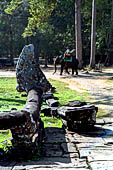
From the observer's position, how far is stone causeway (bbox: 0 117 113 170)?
3.58m

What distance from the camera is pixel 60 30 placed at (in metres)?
34.3

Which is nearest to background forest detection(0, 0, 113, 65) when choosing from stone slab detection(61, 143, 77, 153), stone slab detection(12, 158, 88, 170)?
stone slab detection(61, 143, 77, 153)

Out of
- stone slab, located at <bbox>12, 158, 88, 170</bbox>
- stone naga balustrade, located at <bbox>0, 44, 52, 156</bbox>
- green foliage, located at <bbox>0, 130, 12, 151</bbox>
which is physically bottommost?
green foliage, located at <bbox>0, 130, 12, 151</bbox>

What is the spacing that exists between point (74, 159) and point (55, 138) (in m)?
1.09

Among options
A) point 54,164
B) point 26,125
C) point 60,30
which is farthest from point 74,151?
point 60,30

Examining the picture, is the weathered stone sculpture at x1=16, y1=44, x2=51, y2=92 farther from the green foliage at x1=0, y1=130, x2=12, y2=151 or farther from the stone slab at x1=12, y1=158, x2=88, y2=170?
the stone slab at x1=12, y1=158, x2=88, y2=170

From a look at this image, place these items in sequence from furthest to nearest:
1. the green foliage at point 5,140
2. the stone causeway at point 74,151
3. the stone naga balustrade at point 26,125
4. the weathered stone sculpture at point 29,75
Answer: the weathered stone sculpture at point 29,75, the green foliage at point 5,140, the stone naga balustrade at point 26,125, the stone causeway at point 74,151

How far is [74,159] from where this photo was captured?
3900 millimetres

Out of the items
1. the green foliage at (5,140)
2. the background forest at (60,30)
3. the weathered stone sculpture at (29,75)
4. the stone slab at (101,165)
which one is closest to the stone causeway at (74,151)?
the stone slab at (101,165)

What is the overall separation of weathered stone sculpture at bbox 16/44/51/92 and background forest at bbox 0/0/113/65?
2206 centimetres

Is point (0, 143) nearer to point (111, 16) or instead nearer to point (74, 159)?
point (74, 159)

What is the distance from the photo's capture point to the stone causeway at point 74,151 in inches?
141

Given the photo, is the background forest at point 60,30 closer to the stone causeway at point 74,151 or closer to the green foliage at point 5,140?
the green foliage at point 5,140

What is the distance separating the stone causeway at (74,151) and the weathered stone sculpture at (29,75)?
1115 millimetres
